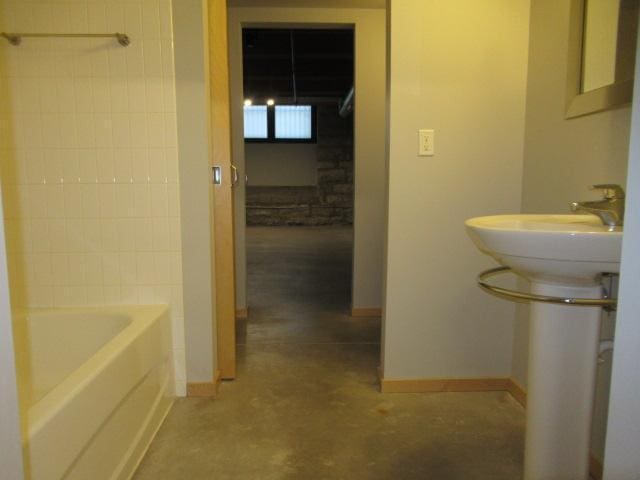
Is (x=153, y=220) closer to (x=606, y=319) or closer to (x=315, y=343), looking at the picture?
(x=315, y=343)

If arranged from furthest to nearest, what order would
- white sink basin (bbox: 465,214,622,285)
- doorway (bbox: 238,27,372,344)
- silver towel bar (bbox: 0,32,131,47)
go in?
doorway (bbox: 238,27,372,344)
silver towel bar (bbox: 0,32,131,47)
white sink basin (bbox: 465,214,622,285)

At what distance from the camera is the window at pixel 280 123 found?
10.3 metres

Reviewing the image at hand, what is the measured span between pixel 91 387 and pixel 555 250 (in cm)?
122

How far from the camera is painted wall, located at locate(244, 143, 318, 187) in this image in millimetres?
10367

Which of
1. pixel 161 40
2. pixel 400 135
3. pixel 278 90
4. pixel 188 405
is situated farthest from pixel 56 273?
pixel 278 90

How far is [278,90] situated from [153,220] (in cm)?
685

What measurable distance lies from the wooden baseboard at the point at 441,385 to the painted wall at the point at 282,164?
8453mm

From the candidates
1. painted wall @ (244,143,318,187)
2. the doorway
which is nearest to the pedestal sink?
the doorway

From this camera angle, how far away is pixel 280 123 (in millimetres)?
10414

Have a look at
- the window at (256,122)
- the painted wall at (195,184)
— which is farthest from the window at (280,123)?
the painted wall at (195,184)

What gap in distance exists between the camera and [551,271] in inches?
41.1

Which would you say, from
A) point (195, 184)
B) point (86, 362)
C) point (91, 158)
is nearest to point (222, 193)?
point (195, 184)

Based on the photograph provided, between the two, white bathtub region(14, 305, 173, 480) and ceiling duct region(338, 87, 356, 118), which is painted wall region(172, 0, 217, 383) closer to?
white bathtub region(14, 305, 173, 480)

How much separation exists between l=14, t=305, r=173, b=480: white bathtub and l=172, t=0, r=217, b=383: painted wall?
13 cm
